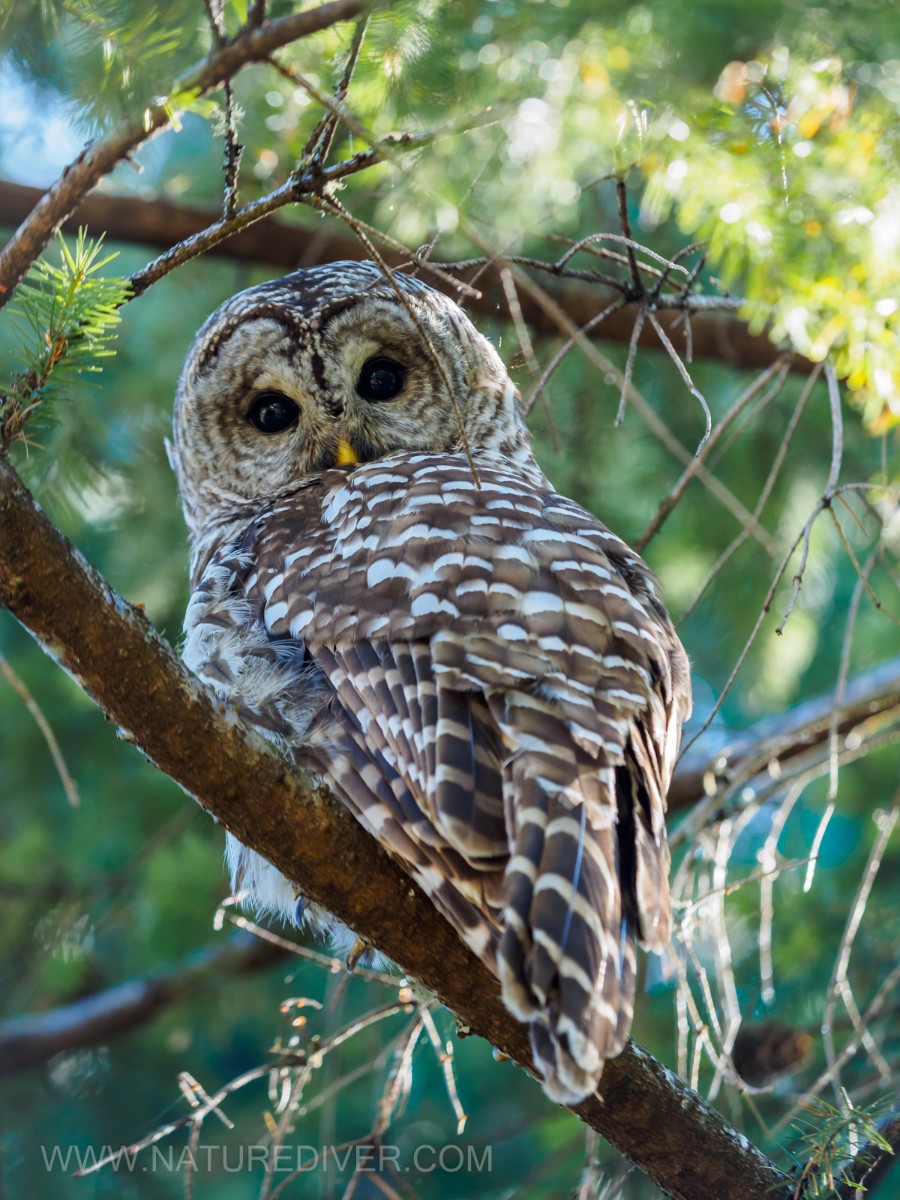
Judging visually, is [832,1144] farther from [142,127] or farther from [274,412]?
[274,412]

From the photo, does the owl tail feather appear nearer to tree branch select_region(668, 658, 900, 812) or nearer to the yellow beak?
the yellow beak

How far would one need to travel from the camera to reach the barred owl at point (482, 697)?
141 centimetres

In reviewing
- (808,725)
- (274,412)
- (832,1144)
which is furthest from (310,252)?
(832,1144)

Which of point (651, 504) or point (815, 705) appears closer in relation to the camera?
point (815, 705)

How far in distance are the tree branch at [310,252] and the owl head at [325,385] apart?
0.45 meters

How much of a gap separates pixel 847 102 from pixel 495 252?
111 centimetres

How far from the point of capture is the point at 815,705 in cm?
329

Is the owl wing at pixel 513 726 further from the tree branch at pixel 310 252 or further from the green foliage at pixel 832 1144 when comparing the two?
the tree branch at pixel 310 252

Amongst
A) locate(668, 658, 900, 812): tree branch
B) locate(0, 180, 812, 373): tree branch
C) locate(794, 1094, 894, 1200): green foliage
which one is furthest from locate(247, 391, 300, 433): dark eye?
locate(794, 1094, 894, 1200): green foliage

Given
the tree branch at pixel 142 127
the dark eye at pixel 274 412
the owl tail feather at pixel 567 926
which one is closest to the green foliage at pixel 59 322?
the tree branch at pixel 142 127

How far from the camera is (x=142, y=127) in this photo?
130cm

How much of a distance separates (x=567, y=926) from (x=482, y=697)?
0.35m

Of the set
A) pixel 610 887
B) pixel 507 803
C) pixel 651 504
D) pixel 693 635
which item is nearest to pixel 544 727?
pixel 507 803

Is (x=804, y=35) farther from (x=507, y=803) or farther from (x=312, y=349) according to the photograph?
(x=507, y=803)
